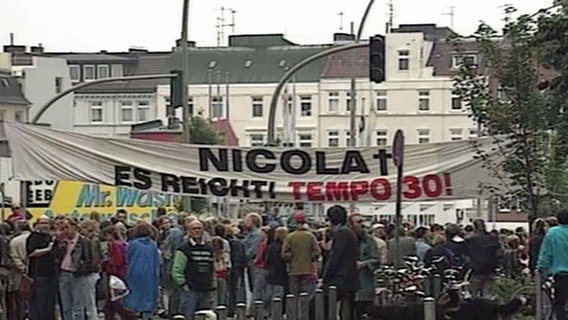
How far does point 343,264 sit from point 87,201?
668 inches

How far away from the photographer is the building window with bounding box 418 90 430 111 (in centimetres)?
10688

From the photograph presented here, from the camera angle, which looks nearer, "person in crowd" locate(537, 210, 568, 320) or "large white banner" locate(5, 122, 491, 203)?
"person in crowd" locate(537, 210, 568, 320)

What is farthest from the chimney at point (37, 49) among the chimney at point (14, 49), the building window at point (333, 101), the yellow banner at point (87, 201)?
the yellow banner at point (87, 201)

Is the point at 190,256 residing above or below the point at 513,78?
below

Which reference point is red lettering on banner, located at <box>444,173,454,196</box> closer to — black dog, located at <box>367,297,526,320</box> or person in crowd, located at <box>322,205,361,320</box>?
person in crowd, located at <box>322,205,361,320</box>

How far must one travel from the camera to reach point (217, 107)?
11306 cm

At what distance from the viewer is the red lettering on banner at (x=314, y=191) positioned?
23922 millimetres

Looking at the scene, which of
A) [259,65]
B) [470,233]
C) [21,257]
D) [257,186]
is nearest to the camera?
[21,257]

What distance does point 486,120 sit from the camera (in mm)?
25688

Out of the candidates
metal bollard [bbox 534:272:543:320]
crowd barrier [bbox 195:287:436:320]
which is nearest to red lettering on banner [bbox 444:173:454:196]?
metal bollard [bbox 534:272:543:320]

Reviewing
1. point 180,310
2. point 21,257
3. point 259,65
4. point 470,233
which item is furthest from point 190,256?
point 259,65

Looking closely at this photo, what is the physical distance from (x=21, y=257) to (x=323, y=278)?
4.13 meters

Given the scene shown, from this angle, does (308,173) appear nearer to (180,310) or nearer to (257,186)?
(257,186)

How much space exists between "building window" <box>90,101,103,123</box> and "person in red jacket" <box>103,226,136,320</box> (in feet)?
322
